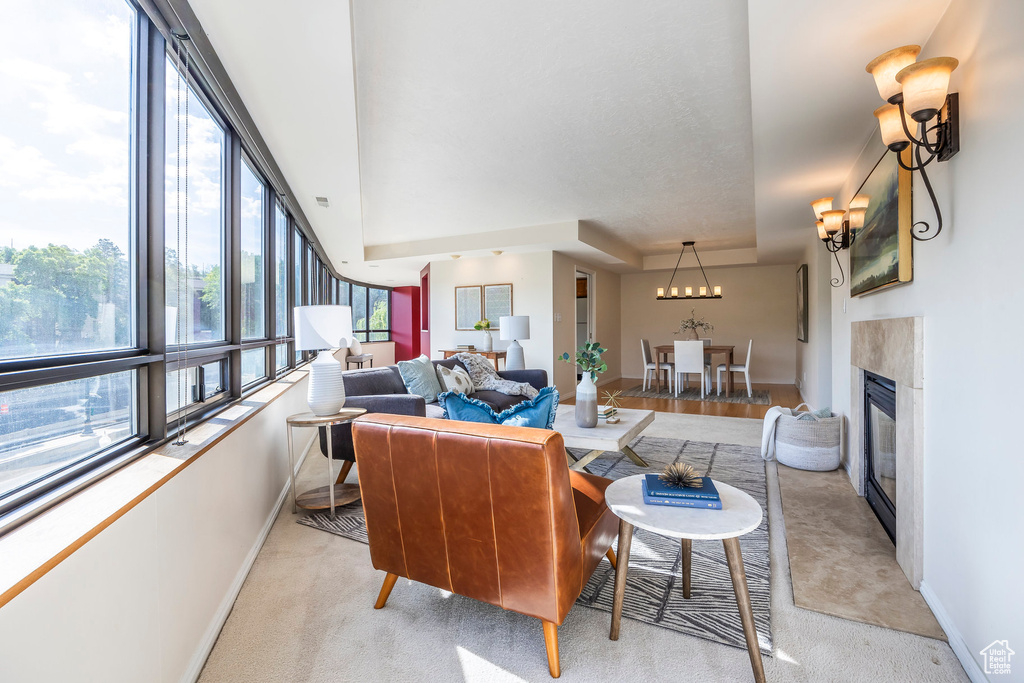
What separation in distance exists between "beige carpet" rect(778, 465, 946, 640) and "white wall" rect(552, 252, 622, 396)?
13.2 ft

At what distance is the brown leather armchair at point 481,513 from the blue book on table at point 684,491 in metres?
0.25

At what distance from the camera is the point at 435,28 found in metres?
2.16

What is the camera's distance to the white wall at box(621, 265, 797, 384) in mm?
8703

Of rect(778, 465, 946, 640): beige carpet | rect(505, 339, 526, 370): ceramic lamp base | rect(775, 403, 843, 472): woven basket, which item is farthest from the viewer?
rect(505, 339, 526, 370): ceramic lamp base

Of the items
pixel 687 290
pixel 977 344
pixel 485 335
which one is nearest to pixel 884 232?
pixel 977 344

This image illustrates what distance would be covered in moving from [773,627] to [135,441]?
7.79 ft

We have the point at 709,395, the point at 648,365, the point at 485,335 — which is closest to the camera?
the point at 485,335

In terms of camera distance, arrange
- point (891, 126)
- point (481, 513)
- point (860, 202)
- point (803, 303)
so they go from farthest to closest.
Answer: point (803, 303) < point (860, 202) < point (891, 126) < point (481, 513)

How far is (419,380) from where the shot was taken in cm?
393

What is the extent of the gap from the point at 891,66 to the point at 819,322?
4495 mm

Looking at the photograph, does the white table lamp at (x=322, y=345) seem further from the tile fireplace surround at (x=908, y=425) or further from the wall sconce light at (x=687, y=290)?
the wall sconce light at (x=687, y=290)

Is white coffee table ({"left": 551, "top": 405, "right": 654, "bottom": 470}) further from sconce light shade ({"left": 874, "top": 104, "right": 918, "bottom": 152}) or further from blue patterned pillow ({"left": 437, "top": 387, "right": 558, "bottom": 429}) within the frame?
sconce light shade ({"left": 874, "top": 104, "right": 918, "bottom": 152})

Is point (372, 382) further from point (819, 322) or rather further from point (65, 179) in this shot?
point (819, 322)

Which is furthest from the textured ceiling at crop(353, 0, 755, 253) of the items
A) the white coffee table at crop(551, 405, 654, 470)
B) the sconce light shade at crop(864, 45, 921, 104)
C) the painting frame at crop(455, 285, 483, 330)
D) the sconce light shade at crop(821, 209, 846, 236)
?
the painting frame at crop(455, 285, 483, 330)
